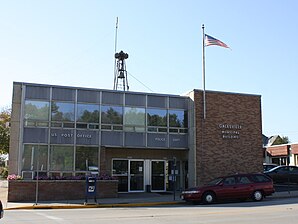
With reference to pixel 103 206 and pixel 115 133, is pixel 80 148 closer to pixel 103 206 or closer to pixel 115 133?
pixel 115 133

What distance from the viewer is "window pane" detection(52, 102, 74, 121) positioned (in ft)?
81.8

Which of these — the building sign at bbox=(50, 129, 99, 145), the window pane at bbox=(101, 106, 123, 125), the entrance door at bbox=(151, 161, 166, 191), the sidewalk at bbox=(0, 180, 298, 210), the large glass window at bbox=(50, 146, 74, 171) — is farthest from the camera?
the entrance door at bbox=(151, 161, 166, 191)

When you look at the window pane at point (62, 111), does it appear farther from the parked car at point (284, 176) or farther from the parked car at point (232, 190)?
the parked car at point (284, 176)

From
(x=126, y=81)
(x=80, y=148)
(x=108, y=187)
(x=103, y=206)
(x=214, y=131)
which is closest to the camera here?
(x=103, y=206)

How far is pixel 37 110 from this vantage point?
24641mm

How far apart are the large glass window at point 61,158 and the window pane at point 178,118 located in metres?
6.78

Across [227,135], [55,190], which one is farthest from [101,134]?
[227,135]

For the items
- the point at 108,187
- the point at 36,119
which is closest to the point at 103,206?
the point at 108,187

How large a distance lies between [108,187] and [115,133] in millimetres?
3811

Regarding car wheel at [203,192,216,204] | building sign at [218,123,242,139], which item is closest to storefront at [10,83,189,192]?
building sign at [218,123,242,139]

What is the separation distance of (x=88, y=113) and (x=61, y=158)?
3.09 metres

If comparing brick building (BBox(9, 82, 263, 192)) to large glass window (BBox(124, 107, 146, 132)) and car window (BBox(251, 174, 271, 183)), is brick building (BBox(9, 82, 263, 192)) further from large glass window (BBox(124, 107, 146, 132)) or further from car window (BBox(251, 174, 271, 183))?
car window (BBox(251, 174, 271, 183))

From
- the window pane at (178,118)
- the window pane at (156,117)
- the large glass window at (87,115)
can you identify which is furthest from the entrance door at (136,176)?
the large glass window at (87,115)

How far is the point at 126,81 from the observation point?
35.7 m
